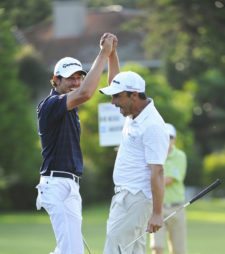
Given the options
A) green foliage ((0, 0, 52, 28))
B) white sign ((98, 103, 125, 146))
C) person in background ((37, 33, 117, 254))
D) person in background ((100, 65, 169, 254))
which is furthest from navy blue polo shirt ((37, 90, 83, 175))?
Answer: green foliage ((0, 0, 52, 28))

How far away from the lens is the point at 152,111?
28.2 feet

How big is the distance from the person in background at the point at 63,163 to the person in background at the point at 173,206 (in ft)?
10.9

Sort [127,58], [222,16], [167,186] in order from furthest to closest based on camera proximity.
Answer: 1. [127,58]
2. [222,16]
3. [167,186]

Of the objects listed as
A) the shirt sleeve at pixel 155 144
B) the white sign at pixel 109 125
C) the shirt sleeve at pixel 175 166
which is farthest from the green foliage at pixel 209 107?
the shirt sleeve at pixel 155 144

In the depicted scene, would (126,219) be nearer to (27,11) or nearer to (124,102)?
(124,102)

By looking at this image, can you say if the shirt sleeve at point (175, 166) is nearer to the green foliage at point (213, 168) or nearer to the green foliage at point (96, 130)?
the green foliage at point (96, 130)

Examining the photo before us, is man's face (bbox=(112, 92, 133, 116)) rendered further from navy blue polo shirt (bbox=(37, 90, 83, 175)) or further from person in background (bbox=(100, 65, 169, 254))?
navy blue polo shirt (bbox=(37, 90, 83, 175))

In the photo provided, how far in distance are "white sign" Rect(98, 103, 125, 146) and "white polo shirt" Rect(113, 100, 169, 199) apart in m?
6.10

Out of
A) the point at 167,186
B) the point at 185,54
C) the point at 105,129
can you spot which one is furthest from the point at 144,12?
the point at 167,186

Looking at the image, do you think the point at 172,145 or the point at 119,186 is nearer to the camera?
the point at 119,186

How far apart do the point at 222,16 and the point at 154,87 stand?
5.73 metres

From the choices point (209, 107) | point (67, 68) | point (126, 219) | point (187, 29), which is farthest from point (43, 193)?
point (209, 107)

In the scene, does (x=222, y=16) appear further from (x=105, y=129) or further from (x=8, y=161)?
(x=105, y=129)

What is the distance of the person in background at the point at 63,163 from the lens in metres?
8.95
